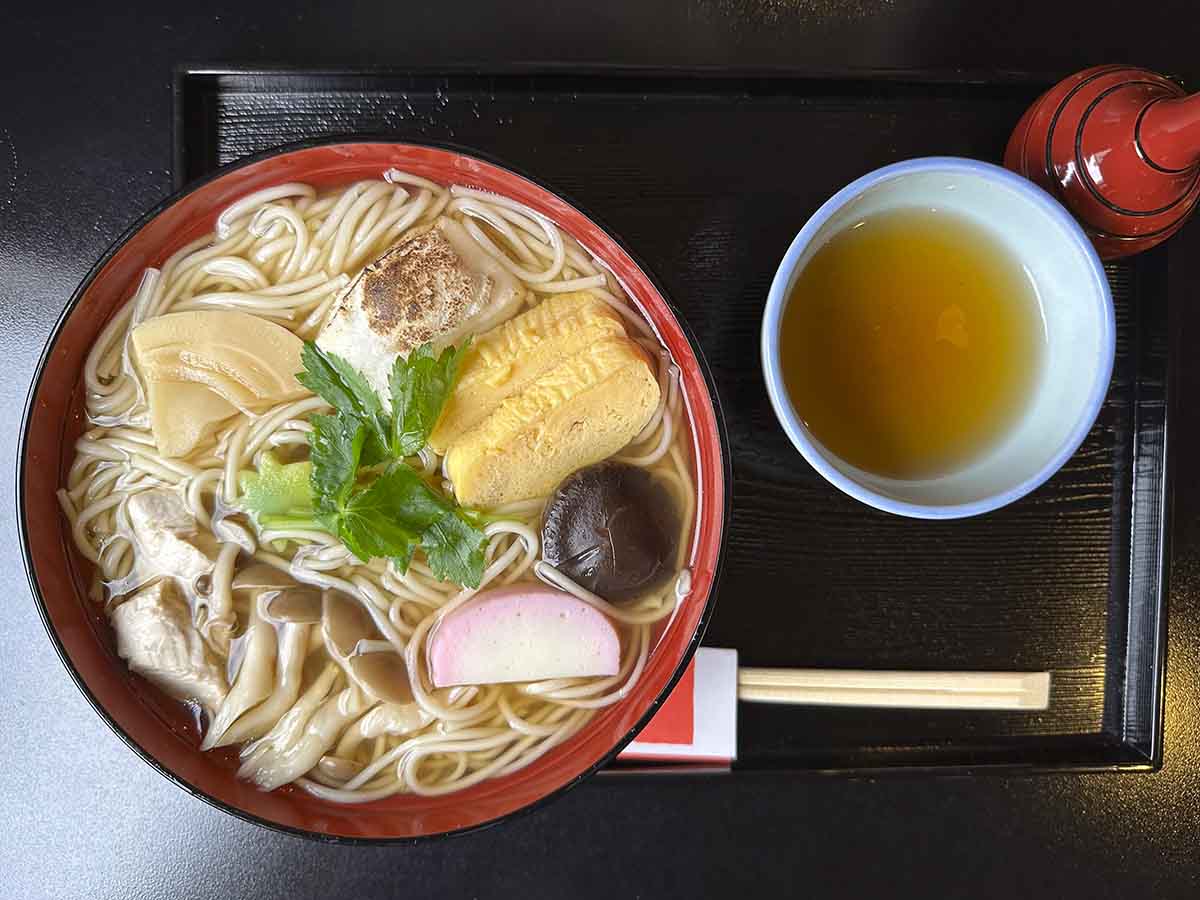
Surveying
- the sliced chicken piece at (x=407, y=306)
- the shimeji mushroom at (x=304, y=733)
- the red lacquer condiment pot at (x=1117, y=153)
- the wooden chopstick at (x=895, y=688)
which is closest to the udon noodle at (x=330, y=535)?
the shimeji mushroom at (x=304, y=733)

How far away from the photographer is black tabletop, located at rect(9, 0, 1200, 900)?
175 cm

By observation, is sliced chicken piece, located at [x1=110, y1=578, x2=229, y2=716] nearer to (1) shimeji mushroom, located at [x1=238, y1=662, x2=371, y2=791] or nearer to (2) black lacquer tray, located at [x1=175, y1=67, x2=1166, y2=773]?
(1) shimeji mushroom, located at [x1=238, y1=662, x2=371, y2=791]

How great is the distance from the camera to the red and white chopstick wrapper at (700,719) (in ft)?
5.34

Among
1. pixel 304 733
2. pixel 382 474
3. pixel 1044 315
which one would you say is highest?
pixel 1044 315

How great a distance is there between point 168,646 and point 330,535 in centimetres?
33

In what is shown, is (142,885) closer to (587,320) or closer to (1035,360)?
(587,320)

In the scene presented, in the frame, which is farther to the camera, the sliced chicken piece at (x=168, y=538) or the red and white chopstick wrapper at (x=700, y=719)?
the red and white chopstick wrapper at (x=700, y=719)

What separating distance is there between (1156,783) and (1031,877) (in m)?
0.34

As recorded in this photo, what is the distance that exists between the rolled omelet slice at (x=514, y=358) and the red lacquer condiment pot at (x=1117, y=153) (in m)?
0.87

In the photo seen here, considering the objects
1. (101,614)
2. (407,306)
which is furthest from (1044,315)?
(101,614)

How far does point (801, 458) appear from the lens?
168 centimetres

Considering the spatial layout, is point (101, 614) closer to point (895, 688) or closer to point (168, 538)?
point (168, 538)

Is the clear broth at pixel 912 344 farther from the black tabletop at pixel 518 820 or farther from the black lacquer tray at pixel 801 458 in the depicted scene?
the black tabletop at pixel 518 820

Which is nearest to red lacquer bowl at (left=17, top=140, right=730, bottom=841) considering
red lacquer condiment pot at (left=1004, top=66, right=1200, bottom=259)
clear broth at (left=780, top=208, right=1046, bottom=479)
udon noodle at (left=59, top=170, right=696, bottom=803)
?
udon noodle at (left=59, top=170, right=696, bottom=803)
